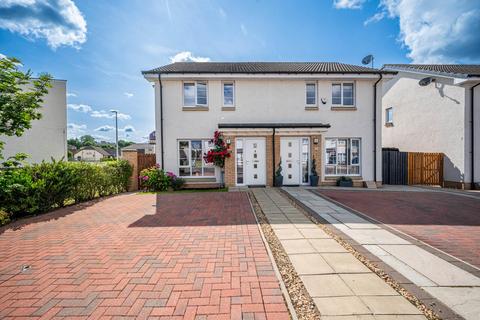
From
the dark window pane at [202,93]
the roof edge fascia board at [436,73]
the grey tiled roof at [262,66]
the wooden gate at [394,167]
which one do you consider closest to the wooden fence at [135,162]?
the dark window pane at [202,93]

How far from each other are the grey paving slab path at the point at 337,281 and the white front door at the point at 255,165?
6.55 metres

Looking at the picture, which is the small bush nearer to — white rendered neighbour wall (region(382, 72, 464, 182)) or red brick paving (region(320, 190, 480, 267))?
red brick paving (region(320, 190, 480, 267))

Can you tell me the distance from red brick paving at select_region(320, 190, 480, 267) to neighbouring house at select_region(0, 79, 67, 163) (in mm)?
19272

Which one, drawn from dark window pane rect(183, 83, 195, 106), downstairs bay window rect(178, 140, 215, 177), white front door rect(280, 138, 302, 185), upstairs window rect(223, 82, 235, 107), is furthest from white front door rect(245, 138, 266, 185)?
dark window pane rect(183, 83, 195, 106)

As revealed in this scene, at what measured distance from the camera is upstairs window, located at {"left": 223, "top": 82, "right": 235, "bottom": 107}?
1223 centimetres

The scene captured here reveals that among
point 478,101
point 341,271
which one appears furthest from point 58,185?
point 478,101

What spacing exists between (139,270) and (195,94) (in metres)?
10.2

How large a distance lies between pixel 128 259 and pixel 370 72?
13650mm

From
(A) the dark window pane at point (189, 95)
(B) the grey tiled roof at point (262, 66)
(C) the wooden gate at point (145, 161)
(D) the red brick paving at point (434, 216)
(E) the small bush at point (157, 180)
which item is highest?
(B) the grey tiled roof at point (262, 66)

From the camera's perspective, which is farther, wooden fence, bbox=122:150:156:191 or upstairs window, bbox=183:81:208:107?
upstairs window, bbox=183:81:208:107

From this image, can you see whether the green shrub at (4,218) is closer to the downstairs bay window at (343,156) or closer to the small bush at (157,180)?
the small bush at (157,180)

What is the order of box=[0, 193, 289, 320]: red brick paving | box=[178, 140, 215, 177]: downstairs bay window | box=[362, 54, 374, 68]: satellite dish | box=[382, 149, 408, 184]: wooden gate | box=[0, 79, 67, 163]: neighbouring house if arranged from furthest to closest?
box=[0, 79, 67, 163]: neighbouring house
box=[362, 54, 374, 68]: satellite dish
box=[382, 149, 408, 184]: wooden gate
box=[178, 140, 215, 177]: downstairs bay window
box=[0, 193, 289, 320]: red brick paving

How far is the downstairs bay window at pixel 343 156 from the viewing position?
40.4 ft

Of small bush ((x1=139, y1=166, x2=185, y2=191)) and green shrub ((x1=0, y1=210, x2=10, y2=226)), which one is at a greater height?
small bush ((x1=139, y1=166, x2=185, y2=191))
